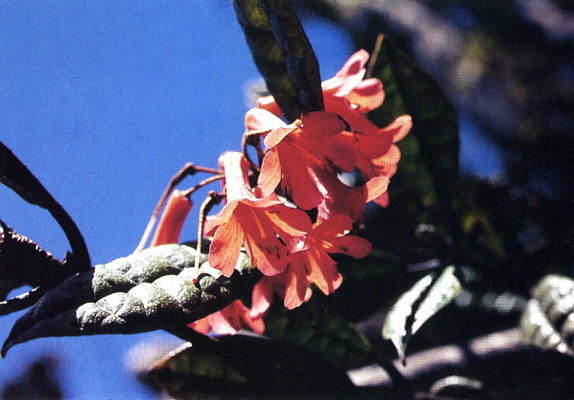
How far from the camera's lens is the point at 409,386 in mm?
1211

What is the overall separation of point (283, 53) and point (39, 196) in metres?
0.47

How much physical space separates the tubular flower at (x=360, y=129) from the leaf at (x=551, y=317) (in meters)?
0.55

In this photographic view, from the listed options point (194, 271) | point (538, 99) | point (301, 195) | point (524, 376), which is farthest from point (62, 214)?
point (538, 99)

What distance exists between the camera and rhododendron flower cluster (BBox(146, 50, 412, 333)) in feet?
2.58

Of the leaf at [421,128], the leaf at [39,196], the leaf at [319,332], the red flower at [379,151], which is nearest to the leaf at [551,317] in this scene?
the leaf at [421,128]

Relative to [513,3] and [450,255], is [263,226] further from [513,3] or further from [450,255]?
[513,3]

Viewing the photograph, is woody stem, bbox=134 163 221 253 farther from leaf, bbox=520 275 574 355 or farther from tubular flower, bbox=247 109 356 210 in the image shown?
leaf, bbox=520 275 574 355

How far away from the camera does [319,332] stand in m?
1.17

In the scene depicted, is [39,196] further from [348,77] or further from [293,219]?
[348,77]

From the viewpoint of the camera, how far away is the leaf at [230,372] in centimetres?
107

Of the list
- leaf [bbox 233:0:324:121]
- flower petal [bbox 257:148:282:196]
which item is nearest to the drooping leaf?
flower petal [bbox 257:148:282:196]

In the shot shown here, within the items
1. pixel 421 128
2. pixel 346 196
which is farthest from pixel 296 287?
pixel 421 128

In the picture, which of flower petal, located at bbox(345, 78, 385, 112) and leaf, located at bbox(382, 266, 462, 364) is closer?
leaf, located at bbox(382, 266, 462, 364)

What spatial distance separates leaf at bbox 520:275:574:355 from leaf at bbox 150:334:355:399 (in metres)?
0.58
